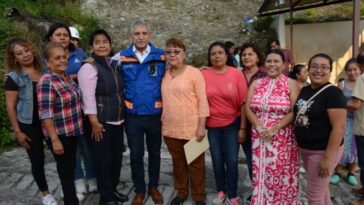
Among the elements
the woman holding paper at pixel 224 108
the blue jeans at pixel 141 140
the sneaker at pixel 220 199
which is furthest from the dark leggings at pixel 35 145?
the sneaker at pixel 220 199

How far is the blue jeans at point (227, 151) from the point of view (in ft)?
11.8

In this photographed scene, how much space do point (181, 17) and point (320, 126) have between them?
36.8 ft

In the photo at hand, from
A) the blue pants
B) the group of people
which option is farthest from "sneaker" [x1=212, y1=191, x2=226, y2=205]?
the blue pants

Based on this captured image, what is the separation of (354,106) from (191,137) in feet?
5.83

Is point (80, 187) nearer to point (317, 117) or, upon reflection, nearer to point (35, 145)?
point (35, 145)

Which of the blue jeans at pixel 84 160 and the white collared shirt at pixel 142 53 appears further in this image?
the blue jeans at pixel 84 160

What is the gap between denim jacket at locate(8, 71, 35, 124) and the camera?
3250 millimetres

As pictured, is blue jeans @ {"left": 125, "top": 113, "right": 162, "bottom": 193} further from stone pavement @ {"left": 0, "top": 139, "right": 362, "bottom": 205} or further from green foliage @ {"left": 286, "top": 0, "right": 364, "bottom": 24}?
green foliage @ {"left": 286, "top": 0, "right": 364, "bottom": 24}

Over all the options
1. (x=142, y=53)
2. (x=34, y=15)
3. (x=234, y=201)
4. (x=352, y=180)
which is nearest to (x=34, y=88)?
(x=142, y=53)

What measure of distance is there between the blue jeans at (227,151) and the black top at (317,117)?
0.75 metres

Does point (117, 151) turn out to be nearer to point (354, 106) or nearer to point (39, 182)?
point (39, 182)

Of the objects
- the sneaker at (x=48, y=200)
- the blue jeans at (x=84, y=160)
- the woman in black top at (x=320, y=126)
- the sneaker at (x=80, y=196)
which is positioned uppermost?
the woman in black top at (x=320, y=126)

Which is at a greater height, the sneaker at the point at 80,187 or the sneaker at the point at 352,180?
the sneaker at the point at 80,187

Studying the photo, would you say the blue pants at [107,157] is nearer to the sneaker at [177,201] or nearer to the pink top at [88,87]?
the pink top at [88,87]
